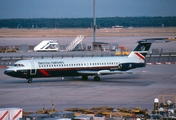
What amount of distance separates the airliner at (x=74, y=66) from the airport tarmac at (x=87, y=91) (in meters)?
1.10

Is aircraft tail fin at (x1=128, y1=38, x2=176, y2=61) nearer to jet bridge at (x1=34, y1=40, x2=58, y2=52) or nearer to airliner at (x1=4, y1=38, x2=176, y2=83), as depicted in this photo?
airliner at (x1=4, y1=38, x2=176, y2=83)

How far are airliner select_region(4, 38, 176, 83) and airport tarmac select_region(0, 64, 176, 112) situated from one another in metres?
1.10

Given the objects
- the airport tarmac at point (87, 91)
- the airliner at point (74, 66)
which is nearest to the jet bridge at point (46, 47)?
the airport tarmac at point (87, 91)

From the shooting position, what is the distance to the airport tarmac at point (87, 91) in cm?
4806

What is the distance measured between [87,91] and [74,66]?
8.21 m

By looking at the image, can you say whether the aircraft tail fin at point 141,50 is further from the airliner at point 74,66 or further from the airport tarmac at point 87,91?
the airport tarmac at point 87,91

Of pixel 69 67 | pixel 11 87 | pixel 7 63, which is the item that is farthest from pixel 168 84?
pixel 7 63

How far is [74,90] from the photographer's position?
57406mm

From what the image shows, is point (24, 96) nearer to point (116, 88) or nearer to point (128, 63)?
point (116, 88)

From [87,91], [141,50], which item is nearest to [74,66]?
[87,91]

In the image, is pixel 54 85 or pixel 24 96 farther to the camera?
pixel 54 85

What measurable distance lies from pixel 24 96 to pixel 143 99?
11.2 metres

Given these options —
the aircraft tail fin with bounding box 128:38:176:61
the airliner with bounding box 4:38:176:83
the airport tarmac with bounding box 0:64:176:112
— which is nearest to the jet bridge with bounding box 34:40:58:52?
the airport tarmac with bounding box 0:64:176:112

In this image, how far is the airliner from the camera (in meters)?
62.1
